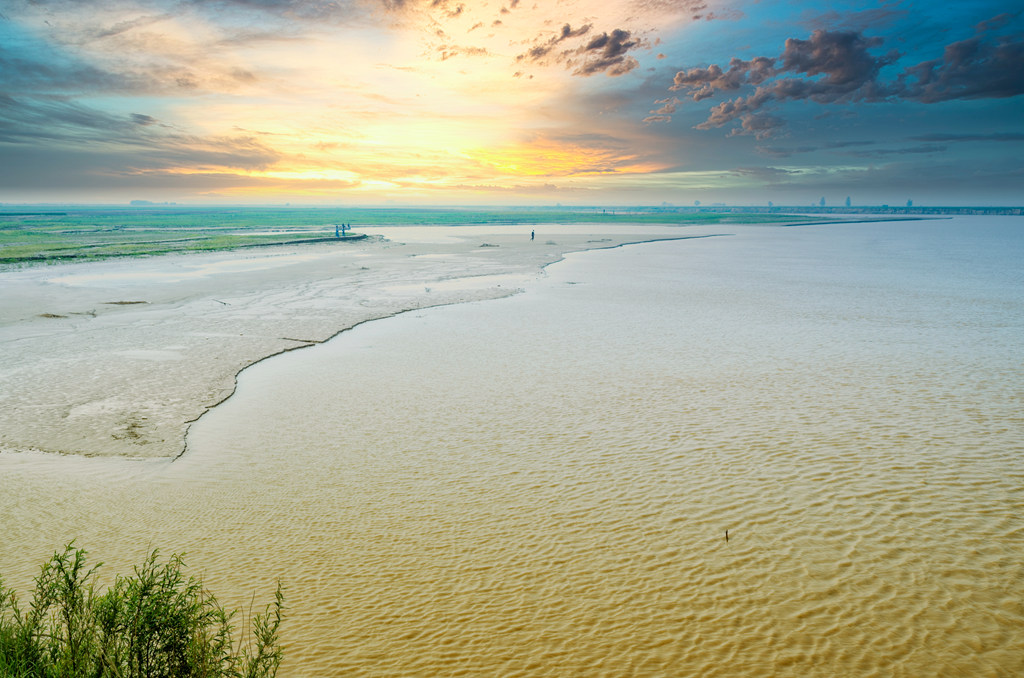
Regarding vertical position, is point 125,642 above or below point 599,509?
above

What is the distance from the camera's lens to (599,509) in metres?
10.2

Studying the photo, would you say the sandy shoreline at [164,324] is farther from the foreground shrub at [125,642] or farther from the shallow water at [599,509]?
the foreground shrub at [125,642]

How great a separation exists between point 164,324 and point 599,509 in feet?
73.8

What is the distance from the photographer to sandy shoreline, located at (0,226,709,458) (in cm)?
1395

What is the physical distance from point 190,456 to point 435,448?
542cm

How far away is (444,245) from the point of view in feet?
232

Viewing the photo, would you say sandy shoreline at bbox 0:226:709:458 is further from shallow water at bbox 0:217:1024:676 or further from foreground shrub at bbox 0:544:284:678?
foreground shrub at bbox 0:544:284:678

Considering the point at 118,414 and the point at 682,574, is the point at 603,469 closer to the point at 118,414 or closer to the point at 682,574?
the point at 682,574

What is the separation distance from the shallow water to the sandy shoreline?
48.3 inches

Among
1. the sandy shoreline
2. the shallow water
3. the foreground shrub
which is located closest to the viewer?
the foreground shrub

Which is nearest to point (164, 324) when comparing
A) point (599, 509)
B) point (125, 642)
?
point (125, 642)

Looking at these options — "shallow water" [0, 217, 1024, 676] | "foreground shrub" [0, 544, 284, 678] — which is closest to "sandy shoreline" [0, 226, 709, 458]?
"shallow water" [0, 217, 1024, 676]

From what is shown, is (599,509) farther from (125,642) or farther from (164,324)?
(164,324)

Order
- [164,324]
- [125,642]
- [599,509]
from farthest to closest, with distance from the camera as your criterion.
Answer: [164,324] < [599,509] < [125,642]
